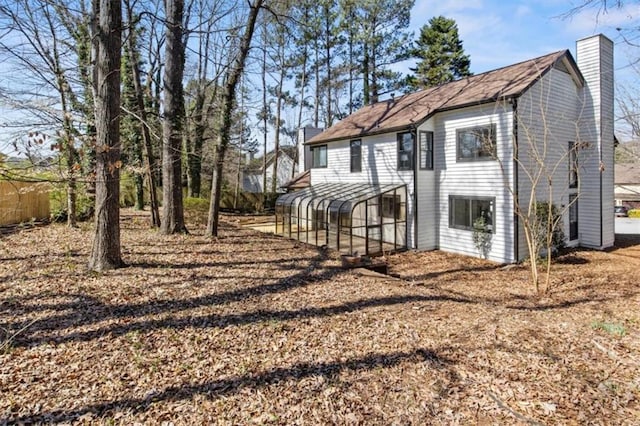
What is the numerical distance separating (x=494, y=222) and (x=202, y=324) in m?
10.1

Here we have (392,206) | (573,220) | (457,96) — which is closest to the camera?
(457,96)

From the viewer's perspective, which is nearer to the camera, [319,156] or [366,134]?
[366,134]

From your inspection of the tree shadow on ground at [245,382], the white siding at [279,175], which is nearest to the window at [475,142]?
the tree shadow on ground at [245,382]

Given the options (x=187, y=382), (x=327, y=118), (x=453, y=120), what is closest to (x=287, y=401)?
(x=187, y=382)

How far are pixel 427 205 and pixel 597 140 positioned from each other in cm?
650

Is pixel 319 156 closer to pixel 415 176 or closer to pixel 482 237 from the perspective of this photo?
pixel 415 176

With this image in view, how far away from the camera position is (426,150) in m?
13.5

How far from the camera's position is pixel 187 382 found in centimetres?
361

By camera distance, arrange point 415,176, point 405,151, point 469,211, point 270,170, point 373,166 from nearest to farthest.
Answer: point 469,211 < point 415,176 < point 405,151 < point 373,166 < point 270,170

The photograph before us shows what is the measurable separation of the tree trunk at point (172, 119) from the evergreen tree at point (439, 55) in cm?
2169

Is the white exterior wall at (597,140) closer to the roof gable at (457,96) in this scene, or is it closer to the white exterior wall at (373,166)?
the roof gable at (457,96)

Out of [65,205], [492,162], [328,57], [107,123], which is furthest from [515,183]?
[328,57]

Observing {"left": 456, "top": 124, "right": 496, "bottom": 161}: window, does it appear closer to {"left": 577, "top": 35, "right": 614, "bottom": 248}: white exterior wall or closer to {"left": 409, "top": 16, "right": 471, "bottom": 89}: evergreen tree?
{"left": 577, "top": 35, "right": 614, "bottom": 248}: white exterior wall

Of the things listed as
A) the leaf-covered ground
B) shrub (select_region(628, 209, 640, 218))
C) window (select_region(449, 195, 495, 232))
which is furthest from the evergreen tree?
the leaf-covered ground
